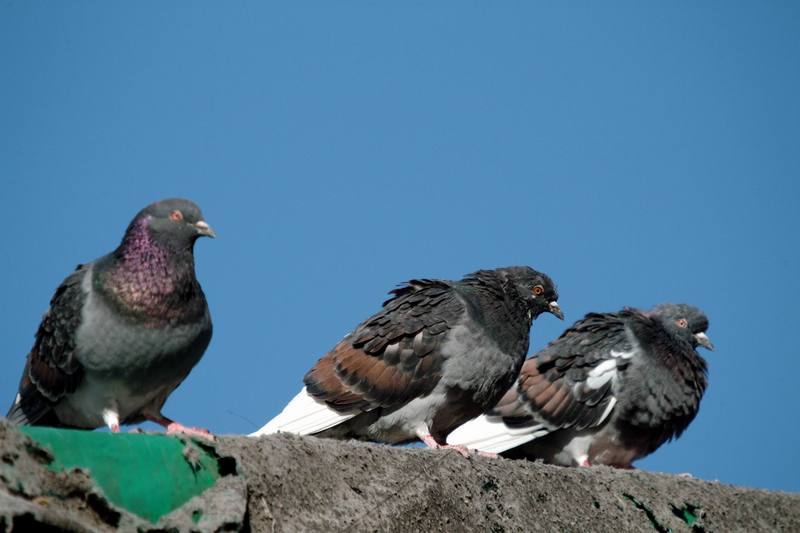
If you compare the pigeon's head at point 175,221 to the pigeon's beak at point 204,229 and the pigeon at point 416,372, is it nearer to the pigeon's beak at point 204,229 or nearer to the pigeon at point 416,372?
the pigeon's beak at point 204,229

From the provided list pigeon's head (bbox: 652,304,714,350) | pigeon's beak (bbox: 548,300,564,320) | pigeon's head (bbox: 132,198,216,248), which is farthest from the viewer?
pigeon's head (bbox: 652,304,714,350)

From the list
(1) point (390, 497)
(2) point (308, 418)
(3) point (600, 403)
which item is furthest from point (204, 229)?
(3) point (600, 403)

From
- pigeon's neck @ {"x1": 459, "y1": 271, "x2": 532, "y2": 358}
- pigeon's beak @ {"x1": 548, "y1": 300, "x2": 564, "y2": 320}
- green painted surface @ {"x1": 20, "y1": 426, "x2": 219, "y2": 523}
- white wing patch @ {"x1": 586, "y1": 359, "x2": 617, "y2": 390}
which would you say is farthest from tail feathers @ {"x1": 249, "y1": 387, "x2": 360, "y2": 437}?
green painted surface @ {"x1": 20, "y1": 426, "x2": 219, "y2": 523}

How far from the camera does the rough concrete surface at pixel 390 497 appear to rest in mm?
3566

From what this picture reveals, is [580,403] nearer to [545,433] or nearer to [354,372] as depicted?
[545,433]

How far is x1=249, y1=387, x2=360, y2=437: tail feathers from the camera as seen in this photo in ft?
23.7

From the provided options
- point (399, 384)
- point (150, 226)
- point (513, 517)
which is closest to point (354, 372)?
point (399, 384)

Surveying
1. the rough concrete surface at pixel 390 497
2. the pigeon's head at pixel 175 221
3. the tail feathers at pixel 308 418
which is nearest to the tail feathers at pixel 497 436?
the tail feathers at pixel 308 418

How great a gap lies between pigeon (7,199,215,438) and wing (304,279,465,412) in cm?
144

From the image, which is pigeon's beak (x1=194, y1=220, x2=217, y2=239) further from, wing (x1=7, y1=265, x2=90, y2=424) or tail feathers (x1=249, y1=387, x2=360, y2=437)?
tail feathers (x1=249, y1=387, x2=360, y2=437)

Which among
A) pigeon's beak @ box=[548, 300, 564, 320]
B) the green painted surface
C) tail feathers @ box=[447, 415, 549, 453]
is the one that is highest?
pigeon's beak @ box=[548, 300, 564, 320]

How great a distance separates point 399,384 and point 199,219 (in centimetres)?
180

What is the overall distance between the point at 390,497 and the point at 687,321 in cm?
521

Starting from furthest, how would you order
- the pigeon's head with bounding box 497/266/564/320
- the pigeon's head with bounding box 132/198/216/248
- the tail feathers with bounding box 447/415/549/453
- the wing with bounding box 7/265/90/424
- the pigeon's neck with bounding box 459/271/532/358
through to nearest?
1. the tail feathers with bounding box 447/415/549/453
2. the pigeon's head with bounding box 497/266/564/320
3. the pigeon's neck with bounding box 459/271/532/358
4. the pigeon's head with bounding box 132/198/216/248
5. the wing with bounding box 7/265/90/424
